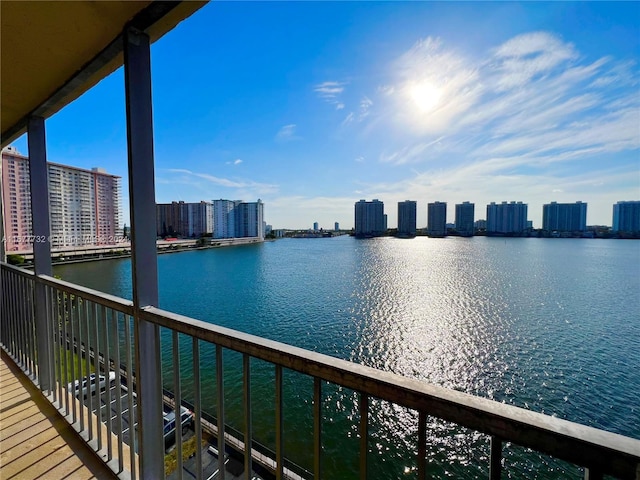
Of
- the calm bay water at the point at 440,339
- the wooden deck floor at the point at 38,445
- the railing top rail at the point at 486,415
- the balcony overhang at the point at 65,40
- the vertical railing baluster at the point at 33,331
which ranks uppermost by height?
the balcony overhang at the point at 65,40

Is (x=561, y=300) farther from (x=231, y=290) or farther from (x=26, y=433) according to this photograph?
(x=26, y=433)

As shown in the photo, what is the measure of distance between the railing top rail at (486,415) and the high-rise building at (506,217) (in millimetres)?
71840

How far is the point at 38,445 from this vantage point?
5.36 ft

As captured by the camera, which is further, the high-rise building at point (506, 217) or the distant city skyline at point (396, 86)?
the high-rise building at point (506, 217)

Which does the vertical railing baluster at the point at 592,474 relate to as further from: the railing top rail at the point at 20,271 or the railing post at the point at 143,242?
the railing top rail at the point at 20,271

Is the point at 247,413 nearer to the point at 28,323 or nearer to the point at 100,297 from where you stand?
the point at 100,297

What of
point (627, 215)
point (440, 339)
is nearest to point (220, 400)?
point (440, 339)

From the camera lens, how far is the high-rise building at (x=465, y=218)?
65938mm

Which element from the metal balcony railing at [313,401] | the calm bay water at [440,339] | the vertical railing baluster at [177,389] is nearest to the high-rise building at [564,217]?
the calm bay water at [440,339]

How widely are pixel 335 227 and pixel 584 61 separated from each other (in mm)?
89713

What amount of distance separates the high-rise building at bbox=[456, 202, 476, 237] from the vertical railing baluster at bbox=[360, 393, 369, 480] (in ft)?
242

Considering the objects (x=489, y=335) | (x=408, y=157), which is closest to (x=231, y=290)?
(x=408, y=157)

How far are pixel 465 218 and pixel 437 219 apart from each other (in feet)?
21.2

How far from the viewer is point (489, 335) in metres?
13.4
